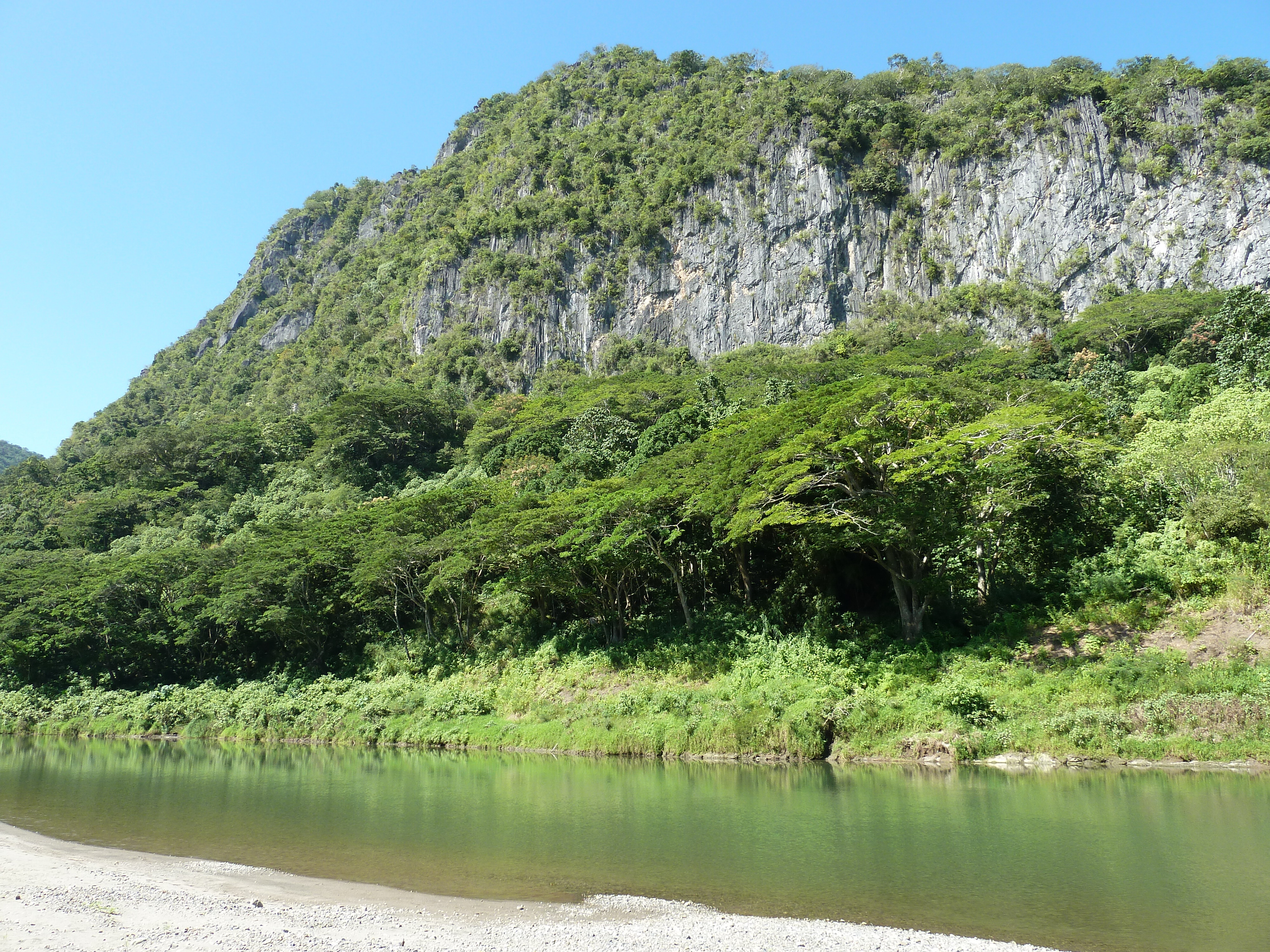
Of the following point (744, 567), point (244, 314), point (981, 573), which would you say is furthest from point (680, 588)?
point (244, 314)

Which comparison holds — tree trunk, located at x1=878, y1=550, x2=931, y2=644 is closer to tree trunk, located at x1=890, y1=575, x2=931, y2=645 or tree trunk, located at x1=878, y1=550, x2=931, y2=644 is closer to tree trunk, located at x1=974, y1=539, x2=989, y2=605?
tree trunk, located at x1=890, y1=575, x2=931, y2=645

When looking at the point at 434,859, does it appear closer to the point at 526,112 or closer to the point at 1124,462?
the point at 1124,462

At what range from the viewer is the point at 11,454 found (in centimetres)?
16288

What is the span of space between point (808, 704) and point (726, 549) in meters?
9.30

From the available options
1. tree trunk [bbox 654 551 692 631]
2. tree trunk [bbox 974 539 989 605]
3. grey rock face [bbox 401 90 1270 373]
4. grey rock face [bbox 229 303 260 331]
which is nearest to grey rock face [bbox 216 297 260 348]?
grey rock face [bbox 229 303 260 331]

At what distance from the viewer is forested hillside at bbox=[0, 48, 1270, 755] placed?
2097cm

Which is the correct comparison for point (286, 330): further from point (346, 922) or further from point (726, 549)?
point (346, 922)

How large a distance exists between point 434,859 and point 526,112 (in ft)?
444

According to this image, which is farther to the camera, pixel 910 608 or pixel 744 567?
pixel 744 567

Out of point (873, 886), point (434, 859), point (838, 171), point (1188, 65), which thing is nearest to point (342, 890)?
point (434, 859)

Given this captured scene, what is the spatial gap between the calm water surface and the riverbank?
1359 millimetres

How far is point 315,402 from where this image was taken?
88.2 m

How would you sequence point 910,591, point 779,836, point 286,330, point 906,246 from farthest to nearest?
point 286,330 → point 906,246 → point 910,591 → point 779,836

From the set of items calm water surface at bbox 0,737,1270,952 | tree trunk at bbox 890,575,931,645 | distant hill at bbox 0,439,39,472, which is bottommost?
calm water surface at bbox 0,737,1270,952
